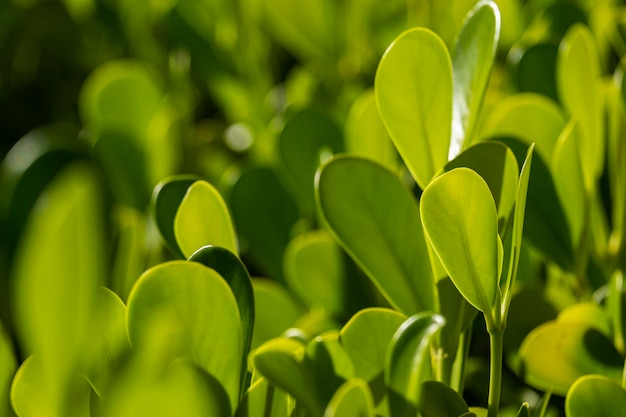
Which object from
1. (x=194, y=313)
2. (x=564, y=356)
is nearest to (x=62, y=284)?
(x=194, y=313)

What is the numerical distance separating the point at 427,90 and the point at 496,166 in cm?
6

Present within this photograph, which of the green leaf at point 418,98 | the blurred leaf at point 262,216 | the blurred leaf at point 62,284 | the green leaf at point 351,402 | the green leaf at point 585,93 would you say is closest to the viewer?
the blurred leaf at point 62,284

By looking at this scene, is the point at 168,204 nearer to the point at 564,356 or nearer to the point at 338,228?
the point at 338,228

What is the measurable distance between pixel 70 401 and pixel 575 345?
1.24 feet

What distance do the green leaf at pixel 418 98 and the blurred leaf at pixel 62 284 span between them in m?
0.27

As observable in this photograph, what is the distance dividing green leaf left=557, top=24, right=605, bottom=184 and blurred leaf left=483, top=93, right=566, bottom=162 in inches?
0.7

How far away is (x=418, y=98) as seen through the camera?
1.74 feet

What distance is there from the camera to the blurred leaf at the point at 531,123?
66 cm

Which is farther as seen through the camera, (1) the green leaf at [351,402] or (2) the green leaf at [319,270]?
(2) the green leaf at [319,270]

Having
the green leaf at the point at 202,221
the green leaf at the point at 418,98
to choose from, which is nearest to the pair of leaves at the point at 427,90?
the green leaf at the point at 418,98

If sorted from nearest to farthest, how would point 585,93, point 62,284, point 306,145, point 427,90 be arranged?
point 62,284 → point 427,90 → point 585,93 → point 306,145

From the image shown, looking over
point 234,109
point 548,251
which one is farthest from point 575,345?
point 234,109

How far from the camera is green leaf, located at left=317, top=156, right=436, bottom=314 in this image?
0.54 meters

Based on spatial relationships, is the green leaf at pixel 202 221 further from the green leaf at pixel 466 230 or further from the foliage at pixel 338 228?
the green leaf at pixel 466 230
